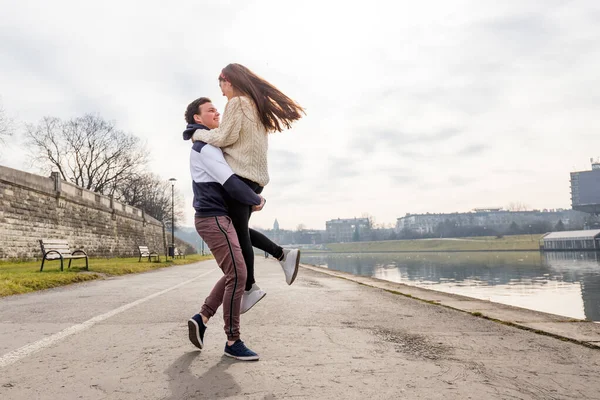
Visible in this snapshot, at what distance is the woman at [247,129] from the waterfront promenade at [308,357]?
726 millimetres

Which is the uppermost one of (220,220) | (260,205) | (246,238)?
(260,205)

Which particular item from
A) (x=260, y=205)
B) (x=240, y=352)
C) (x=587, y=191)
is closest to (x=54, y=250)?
(x=260, y=205)

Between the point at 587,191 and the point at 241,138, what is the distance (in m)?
126

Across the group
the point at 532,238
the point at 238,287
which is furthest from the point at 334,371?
the point at 532,238

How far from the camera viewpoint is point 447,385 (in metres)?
2.36

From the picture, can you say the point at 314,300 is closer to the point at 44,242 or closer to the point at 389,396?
the point at 389,396

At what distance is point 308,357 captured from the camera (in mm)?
2977

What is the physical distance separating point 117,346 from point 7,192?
64.5 feet

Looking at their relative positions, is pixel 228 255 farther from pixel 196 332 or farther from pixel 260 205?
pixel 196 332

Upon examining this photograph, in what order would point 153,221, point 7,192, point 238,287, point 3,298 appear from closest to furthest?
point 238,287 < point 3,298 < point 7,192 < point 153,221

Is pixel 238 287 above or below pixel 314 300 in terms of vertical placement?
above

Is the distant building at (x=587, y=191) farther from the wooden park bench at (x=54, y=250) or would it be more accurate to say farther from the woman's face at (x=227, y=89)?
the woman's face at (x=227, y=89)

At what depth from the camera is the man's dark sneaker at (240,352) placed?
292 cm

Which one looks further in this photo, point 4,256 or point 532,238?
point 532,238
